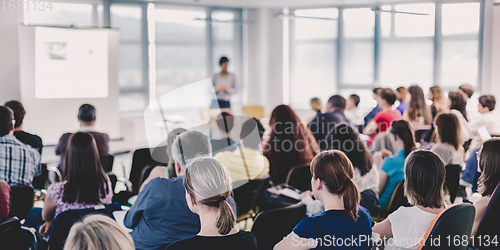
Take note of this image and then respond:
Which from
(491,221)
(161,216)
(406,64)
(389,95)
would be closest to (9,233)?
(161,216)

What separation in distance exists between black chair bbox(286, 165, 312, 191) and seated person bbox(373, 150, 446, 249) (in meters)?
1.53

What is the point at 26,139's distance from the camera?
425 cm

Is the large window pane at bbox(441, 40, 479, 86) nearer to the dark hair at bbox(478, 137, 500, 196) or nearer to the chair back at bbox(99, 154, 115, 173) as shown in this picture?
the dark hair at bbox(478, 137, 500, 196)

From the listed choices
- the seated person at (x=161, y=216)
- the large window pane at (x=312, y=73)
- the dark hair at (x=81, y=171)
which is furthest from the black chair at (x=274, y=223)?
the large window pane at (x=312, y=73)

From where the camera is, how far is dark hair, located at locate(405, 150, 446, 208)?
215 centimetres

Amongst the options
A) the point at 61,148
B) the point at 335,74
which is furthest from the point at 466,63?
the point at 61,148

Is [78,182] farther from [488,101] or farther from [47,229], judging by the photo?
[488,101]

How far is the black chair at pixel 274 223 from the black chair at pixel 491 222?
0.96 meters

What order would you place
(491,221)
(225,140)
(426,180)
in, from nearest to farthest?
(426,180), (491,221), (225,140)

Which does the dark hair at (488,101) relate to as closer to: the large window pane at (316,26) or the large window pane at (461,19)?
the large window pane at (461,19)

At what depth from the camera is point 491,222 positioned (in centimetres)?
230

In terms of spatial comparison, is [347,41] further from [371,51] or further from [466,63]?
[466,63]

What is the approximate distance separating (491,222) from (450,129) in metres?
1.76

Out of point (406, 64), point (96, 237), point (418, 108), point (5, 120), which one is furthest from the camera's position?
point (406, 64)
